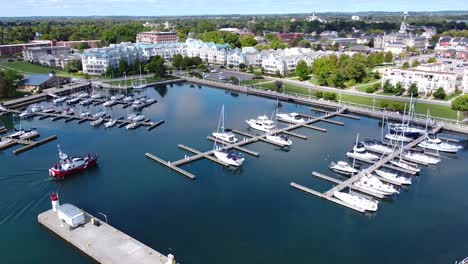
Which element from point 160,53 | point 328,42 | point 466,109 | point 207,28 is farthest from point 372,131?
point 207,28

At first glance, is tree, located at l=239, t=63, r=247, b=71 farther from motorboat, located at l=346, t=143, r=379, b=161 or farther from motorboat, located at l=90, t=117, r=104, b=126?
motorboat, located at l=346, t=143, r=379, b=161

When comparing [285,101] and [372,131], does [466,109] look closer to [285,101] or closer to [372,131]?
[372,131]

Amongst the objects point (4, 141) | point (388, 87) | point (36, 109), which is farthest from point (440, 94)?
point (36, 109)

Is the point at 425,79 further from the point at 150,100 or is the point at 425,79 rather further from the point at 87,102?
the point at 87,102

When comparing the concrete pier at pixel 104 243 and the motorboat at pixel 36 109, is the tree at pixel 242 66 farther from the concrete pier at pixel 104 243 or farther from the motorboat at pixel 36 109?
the concrete pier at pixel 104 243

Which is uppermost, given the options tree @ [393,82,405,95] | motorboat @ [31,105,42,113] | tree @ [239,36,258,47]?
tree @ [239,36,258,47]

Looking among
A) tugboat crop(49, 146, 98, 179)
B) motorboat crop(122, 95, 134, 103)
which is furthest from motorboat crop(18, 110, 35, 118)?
tugboat crop(49, 146, 98, 179)
